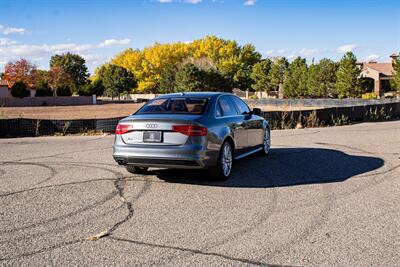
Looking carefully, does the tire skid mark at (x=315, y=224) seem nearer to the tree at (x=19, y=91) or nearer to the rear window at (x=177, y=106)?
the rear window at (x=177, y=106)

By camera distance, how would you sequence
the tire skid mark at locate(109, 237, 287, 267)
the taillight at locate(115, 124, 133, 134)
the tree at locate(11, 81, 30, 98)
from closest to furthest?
the tire skid mark at locate(109, 237, 287, 267)
the taillight at locate(115, 124, 133, 134)
the tree at locate(11, 81, 30, 98)

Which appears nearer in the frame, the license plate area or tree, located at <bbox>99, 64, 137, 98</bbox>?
A: the license plate area

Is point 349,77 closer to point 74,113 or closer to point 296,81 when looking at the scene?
point 296,81

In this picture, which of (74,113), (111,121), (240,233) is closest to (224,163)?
(240,233)

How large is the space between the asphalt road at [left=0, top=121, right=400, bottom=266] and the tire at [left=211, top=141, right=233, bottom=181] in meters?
0.15

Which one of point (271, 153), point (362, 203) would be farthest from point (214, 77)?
point (362, 203)

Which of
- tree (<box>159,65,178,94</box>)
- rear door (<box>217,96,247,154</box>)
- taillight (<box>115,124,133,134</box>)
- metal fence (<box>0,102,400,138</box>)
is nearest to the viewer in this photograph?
taillight (<box>115,124,133,134</box>)

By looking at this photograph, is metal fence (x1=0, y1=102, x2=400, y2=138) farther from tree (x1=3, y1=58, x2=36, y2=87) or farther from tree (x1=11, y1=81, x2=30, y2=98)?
tree (x1=3, y1=58, x2=36, y2=87)

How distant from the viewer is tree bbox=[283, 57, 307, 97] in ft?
221

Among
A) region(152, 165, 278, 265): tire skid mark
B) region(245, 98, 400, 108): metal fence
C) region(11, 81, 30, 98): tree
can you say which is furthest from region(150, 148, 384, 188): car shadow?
region(11, 81, 30, 98): tree

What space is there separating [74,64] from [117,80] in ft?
100

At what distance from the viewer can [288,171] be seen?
8.24 metres

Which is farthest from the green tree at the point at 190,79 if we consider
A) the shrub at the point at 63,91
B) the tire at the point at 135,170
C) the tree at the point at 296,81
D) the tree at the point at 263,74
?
the tire at the point at 135,170

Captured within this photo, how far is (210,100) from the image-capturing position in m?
7.66
